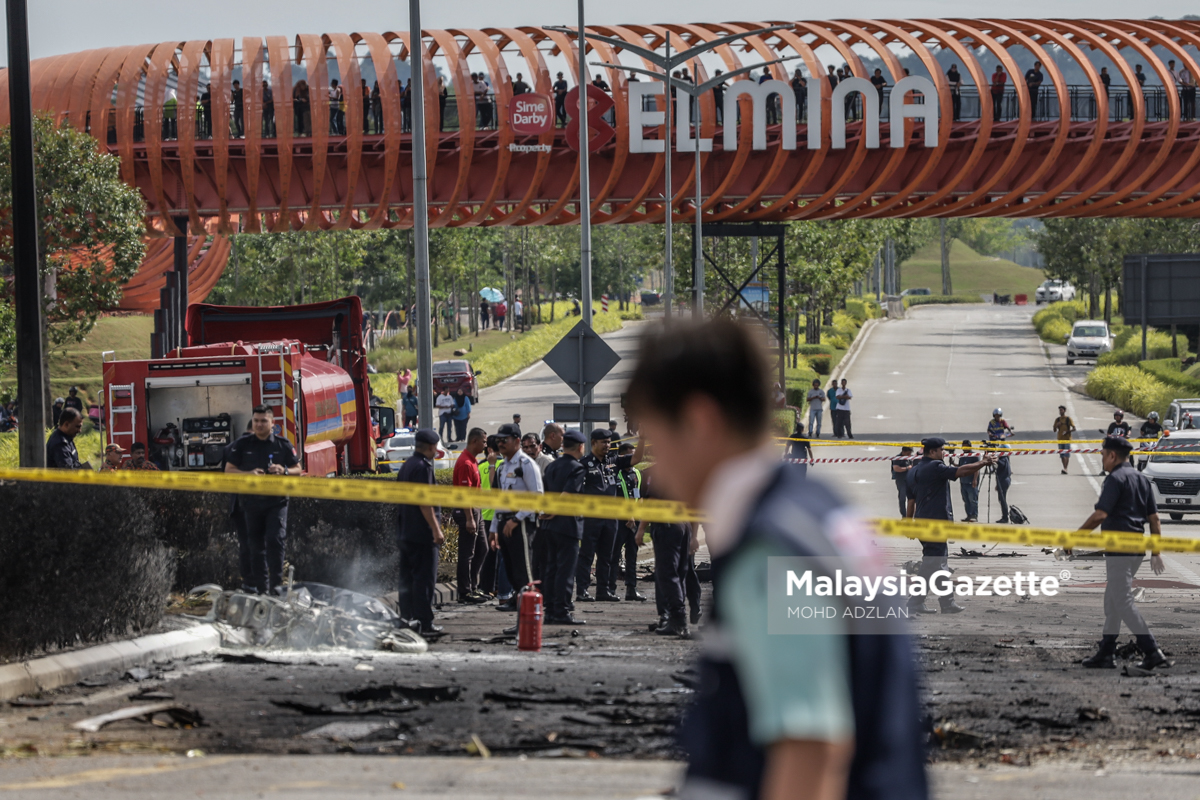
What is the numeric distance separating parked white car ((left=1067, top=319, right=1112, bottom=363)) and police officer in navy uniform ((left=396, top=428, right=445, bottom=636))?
171ft

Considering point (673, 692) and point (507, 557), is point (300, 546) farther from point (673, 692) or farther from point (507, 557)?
point (673, 692)

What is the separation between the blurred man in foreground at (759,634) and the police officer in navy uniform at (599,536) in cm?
1103

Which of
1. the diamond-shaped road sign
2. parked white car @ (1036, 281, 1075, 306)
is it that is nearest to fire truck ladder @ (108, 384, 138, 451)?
the diamond-shaped road sign

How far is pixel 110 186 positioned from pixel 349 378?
9.90 m

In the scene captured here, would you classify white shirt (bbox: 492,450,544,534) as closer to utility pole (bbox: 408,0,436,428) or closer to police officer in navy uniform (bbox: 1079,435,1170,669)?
utility pole (bbox: 408,0,436,428)

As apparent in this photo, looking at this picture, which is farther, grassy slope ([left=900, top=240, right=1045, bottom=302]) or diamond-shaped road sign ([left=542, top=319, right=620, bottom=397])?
grassy slope ([left=900, top=240, right=1045, bottom=302])

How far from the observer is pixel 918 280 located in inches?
5881

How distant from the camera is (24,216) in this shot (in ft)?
36.9

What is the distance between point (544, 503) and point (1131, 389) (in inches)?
1545

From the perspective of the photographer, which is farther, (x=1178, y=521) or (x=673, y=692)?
(x=1178, y=521)

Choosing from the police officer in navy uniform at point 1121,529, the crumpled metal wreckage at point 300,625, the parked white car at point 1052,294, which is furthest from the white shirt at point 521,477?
the parked white car at point 1052,294

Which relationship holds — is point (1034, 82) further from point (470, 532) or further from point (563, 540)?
point (563, 540)

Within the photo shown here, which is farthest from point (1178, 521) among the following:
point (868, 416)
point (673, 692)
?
point (868, 416)

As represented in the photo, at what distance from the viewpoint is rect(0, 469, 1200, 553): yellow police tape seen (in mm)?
7578
